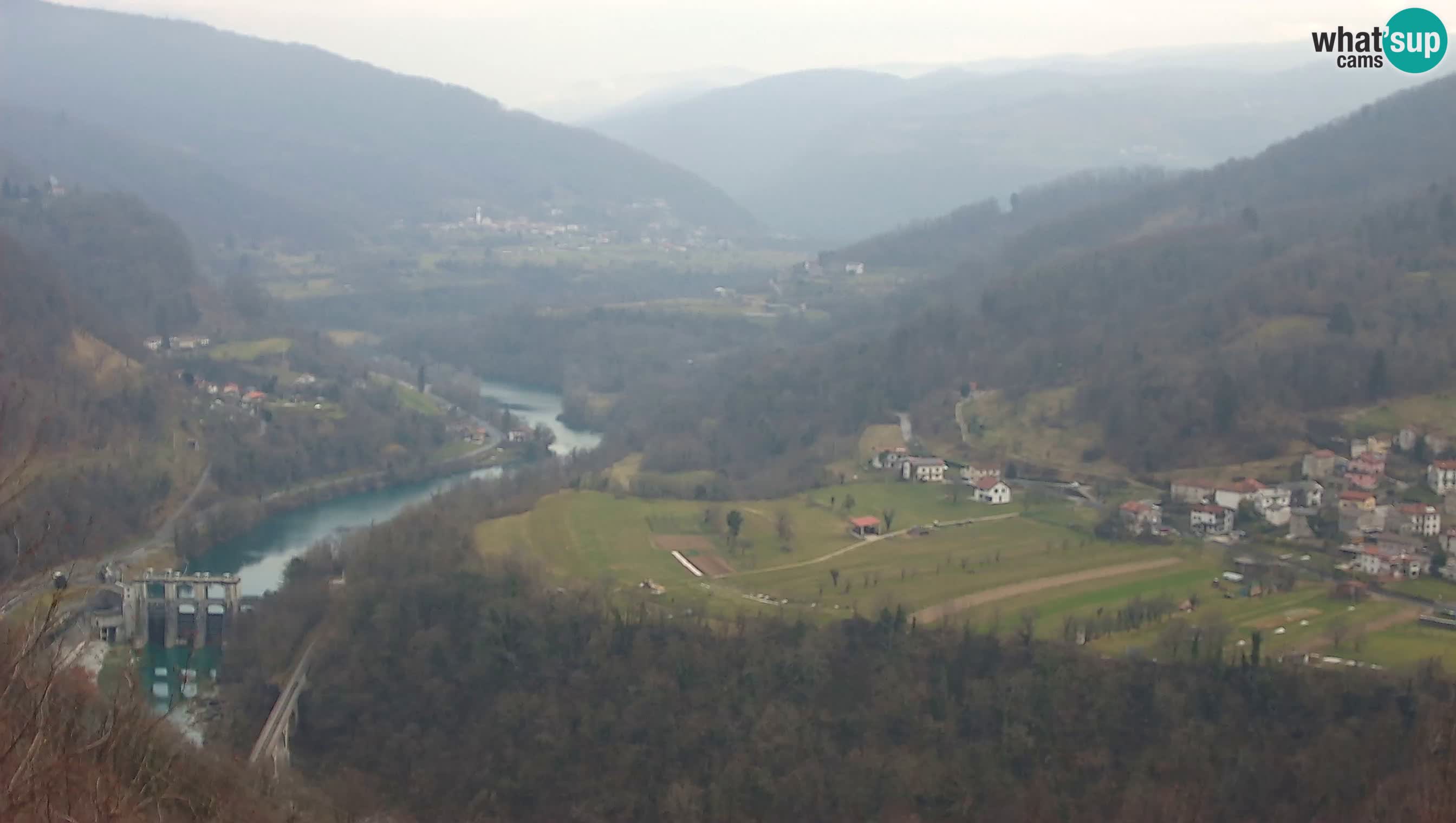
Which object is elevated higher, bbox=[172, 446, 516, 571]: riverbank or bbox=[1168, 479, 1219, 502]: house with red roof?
bbox=[1168, 479, 1219, 502]: house with red roof

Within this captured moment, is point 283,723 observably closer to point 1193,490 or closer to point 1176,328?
point 1193,490

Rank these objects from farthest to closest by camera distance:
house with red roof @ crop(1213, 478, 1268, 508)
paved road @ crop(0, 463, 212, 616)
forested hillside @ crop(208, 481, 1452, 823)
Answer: paved road @ crop(0, 463, 212, 616), house with red roof @ crop(1213, 478, 1268, 508), forested hillside @ crop(208, 481, 1452, 823)

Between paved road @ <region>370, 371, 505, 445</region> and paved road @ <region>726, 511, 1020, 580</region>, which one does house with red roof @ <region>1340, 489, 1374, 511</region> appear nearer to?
paved road @ <region>726, 511, 1020, 580</region>

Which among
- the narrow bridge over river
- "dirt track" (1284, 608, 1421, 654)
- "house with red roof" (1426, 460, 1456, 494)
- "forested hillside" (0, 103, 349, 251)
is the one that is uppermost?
"forested hillside" (0, 103, 349, 251)

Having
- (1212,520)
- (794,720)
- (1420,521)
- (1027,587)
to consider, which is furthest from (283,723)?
(1420,521)

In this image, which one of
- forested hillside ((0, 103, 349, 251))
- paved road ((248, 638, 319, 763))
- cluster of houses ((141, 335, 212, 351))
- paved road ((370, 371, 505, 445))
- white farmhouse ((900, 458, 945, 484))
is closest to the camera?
paved road ((248, 638, 319, 763))

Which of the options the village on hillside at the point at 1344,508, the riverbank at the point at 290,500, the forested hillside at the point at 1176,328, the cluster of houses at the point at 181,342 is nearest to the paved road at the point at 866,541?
the village on hillside at the point at 1344,508

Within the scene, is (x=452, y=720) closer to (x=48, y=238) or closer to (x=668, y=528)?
(x=668, y=528)

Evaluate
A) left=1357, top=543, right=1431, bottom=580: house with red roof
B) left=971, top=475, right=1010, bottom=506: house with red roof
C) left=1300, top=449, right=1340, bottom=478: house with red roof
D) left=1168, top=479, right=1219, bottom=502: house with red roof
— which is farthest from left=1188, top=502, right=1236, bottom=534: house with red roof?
left=971, top=475, right=1010, bottom=506: house with red roof
